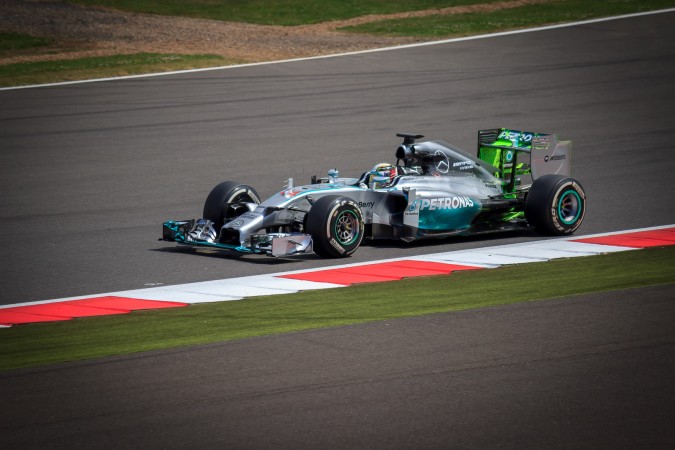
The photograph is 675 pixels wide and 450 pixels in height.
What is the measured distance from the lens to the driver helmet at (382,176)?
14.7 meters

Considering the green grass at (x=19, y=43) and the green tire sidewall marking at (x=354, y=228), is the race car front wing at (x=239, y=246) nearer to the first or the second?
the green tire sidewall marking at (x=354, y=228)

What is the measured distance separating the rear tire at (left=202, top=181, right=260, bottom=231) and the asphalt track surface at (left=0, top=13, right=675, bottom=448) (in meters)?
0.68

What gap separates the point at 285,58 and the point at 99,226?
1548 cm

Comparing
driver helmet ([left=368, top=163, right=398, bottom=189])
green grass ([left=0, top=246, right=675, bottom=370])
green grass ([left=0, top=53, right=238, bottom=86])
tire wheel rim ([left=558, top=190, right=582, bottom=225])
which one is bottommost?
green grass ([left=0, top=246, right=675, bottom=370])

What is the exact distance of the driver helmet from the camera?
48.1 ft

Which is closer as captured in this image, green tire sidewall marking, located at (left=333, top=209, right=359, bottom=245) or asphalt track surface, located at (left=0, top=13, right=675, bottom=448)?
asphalt track surface, located at (left=0, top=13, right=675, bottom=448)

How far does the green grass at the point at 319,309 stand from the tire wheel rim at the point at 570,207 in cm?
170

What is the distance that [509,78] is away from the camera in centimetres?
2764

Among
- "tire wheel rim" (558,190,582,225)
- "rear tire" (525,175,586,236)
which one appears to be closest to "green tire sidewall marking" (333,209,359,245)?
"rear tire" (525,175,586,236)

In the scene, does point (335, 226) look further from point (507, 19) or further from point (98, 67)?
point (507, 19)

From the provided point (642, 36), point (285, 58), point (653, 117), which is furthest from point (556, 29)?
point (653, 117)

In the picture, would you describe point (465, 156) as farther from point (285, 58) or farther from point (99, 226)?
point (285, 58)

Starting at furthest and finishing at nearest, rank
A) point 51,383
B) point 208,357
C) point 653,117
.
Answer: point 653,117 < point 208,357 < point 51,383

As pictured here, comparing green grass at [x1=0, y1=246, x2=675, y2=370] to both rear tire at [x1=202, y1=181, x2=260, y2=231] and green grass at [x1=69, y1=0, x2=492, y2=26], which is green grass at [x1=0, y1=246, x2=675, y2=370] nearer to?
rear tire at [x1=202, y1=181, x2=260, y2=231]
